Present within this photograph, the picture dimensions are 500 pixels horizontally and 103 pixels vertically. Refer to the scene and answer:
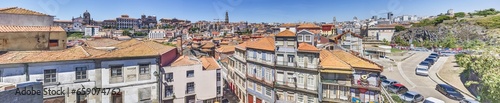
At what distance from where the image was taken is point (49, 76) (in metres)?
13.2

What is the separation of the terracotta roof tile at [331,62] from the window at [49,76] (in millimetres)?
16646

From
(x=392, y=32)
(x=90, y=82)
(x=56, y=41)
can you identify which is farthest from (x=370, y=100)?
(x=392, y=32)

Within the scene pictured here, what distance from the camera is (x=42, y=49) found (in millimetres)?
14008

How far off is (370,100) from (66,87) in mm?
18956

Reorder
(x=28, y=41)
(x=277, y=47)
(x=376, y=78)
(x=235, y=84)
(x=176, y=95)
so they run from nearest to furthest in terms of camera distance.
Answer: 1. (x=28, y=41)
2. (x=376, y=78)
3. (x=176, y=95)
4. (x=277, y=47)
5. (x=235, y=84)

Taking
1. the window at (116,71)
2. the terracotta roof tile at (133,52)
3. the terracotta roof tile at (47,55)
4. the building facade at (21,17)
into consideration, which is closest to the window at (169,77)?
the terracotta roof tile at (133,52)

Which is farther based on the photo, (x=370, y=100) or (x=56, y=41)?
(x=370, y=100)

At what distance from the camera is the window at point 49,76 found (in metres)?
13.1

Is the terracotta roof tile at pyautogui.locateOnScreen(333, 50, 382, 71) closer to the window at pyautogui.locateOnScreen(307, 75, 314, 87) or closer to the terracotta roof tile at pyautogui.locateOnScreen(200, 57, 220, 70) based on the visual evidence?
the window at pyautogui.locateOnScreen(307, 75, 314, 87)

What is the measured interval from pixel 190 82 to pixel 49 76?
820cm

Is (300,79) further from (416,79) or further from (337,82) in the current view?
(416,79)

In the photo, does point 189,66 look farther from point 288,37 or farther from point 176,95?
point 288,37

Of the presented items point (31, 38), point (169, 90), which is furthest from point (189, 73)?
point (31, 38)

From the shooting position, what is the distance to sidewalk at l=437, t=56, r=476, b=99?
21.9 meters
